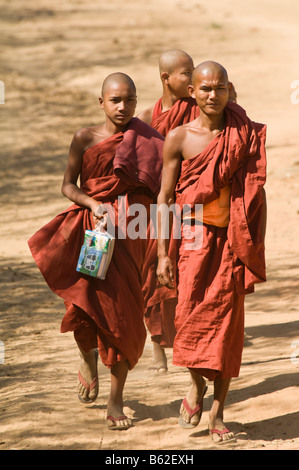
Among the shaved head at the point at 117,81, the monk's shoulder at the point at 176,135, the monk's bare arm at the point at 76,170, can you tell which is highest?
the shaved head at the point at 117,81

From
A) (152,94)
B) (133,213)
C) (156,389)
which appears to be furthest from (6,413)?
(152,94)

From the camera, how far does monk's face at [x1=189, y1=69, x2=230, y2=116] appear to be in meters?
4.53

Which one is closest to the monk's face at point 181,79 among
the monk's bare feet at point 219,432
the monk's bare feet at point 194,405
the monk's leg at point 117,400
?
the monk's leg at point 117,400

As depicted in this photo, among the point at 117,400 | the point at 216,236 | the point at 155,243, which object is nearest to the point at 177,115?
the point at 155,243

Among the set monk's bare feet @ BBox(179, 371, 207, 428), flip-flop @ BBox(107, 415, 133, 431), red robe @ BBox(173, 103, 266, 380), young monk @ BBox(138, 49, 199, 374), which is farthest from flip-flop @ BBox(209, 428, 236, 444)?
young monk @ BBox(138, 49, 199, 374)

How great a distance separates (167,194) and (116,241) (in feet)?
1.48

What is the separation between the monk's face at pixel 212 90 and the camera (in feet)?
14.9

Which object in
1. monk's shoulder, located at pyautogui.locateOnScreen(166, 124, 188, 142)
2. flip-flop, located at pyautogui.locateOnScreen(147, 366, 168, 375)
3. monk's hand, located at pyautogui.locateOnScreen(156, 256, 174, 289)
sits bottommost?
flip-flop, located at pyautogui.locateOnScreen(147, 366, 168, 375)

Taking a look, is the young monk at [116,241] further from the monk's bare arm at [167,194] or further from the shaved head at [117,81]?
the monk's bare arm at [167,194]

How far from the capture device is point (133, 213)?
16.0ft

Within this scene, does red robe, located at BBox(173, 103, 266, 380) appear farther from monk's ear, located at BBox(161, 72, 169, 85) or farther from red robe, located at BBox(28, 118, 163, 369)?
monk's ear, located at BBox(161, 72, 169, 85)

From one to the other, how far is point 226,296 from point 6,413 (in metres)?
1.56

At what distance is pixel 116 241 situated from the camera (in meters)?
4.87
